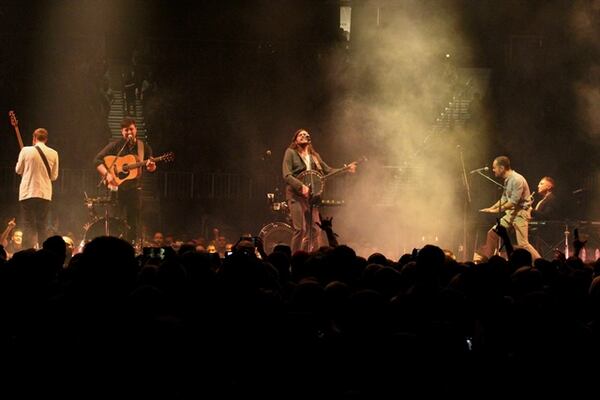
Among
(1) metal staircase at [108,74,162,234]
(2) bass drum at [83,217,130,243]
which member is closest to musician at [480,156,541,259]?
(2) bass drum at [83,217,130,243]

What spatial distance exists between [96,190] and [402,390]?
15810mm

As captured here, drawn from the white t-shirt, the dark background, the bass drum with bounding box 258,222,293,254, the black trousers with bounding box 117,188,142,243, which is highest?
the dark background

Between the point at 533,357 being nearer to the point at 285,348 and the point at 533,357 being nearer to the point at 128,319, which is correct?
the point at 285,348

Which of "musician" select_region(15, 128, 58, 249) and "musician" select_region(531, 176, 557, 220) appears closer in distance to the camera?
"musician" select_region(15, 128, 58, 249)

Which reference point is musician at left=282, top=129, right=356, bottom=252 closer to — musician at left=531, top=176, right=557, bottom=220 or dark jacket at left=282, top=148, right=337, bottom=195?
dark jacket at left=282, top=148, right=337, bottom=195

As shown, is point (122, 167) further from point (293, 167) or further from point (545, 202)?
point (545, 202)

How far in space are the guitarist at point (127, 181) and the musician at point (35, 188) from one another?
1169 millimetres

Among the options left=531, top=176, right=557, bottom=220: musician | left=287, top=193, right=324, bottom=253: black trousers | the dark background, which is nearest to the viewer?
left=287, top=193, right=324, bottom=253: black trousers

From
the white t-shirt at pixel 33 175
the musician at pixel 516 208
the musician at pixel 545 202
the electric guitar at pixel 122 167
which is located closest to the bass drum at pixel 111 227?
the electric guitar at pixel 122 167

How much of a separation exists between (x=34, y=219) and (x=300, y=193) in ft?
15.1

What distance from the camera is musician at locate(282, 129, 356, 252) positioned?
13445 mm

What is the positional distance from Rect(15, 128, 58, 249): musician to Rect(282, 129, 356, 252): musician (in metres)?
4.16

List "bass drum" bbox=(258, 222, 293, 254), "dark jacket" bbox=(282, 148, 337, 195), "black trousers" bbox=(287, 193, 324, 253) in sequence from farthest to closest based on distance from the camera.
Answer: "bass drum" bbox=(258, 222, 293, 254), "dark jacket" bbox=(282, 148, 337, 195), "black trousers" bbox=(287, 193, 324, 253)

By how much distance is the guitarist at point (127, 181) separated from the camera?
44.7 feet
